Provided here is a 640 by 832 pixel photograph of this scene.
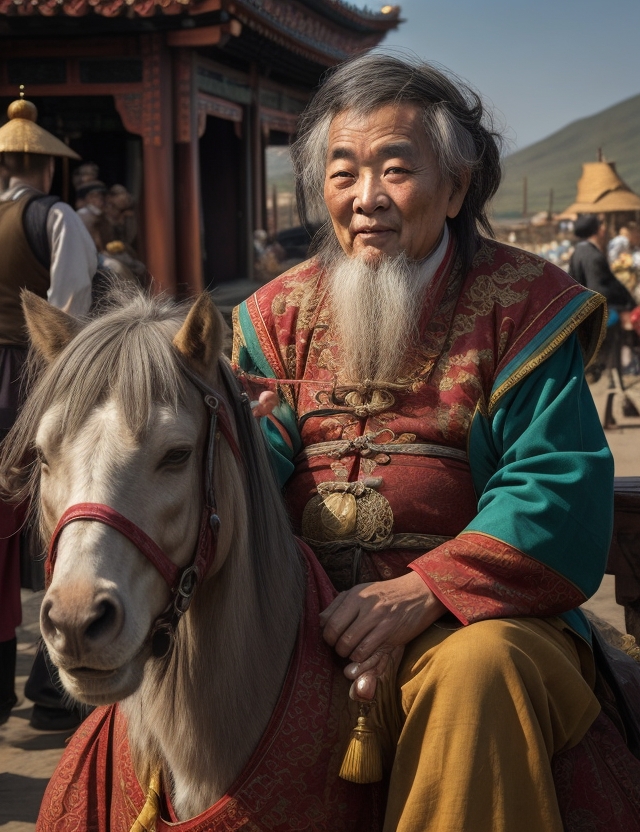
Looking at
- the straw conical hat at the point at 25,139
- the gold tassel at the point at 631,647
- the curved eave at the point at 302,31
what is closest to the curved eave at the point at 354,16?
the curved eave at the point at 302,31

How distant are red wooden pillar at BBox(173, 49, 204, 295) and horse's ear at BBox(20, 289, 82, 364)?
8.22m

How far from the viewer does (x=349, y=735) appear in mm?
1773

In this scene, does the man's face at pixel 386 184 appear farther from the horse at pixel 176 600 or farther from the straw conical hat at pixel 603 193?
the straw conical hat at pixel 603 193

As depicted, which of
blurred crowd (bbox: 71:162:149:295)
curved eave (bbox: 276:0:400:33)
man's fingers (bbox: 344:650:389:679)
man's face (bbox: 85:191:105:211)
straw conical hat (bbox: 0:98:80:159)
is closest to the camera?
man's fingers (bbox: 344:650:389:679)

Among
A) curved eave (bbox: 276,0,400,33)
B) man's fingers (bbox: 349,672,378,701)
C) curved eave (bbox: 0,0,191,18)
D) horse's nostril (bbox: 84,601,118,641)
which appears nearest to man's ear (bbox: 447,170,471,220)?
man's fingers (bbox: 349,672,378,701)

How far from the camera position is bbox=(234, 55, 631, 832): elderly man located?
168cm

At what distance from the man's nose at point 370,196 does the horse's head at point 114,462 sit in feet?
2.13

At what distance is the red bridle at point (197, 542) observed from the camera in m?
1.46

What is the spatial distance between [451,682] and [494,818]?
0.78 ft

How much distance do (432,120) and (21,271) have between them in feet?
7.30

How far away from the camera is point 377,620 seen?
1.83 m

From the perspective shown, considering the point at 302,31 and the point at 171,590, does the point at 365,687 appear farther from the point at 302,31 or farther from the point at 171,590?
the point at 302,31

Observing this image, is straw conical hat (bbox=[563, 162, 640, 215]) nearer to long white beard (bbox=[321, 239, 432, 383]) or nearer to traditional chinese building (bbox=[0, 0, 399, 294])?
traditional chinese building (bbox=[0, 0, 399, 294])

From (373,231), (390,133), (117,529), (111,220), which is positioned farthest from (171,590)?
(111,220)
